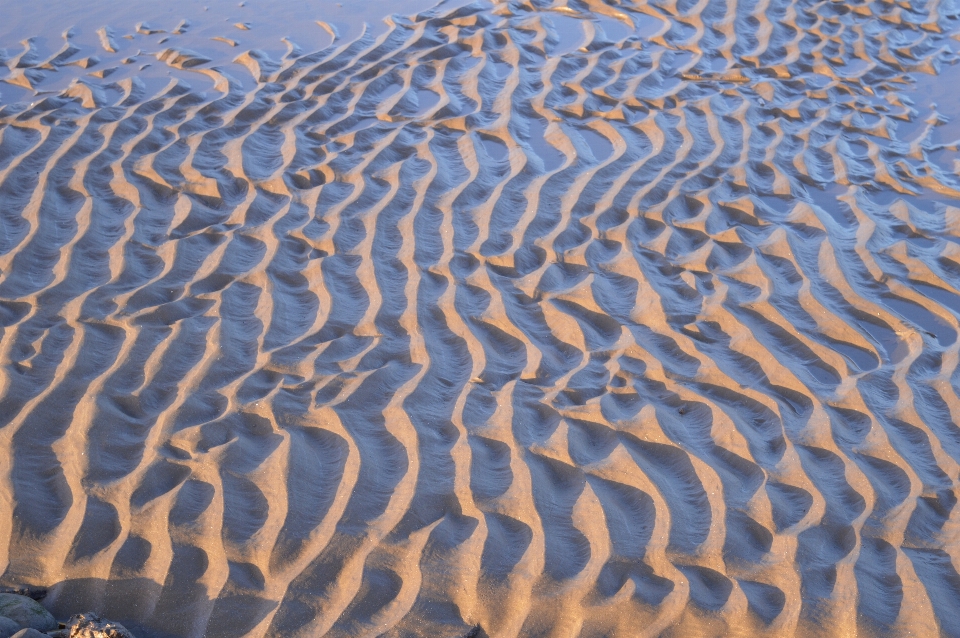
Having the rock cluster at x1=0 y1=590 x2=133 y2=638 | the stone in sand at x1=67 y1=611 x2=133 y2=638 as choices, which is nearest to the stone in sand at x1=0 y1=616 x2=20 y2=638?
the rock cluster at x1=0 y1=590 x2=133 y2=638

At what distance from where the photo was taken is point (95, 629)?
203cm

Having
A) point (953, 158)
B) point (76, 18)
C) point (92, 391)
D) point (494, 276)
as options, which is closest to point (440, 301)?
point (494, 276)

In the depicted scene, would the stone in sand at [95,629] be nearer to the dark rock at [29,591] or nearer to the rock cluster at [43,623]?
the rock cluster at [43,623]

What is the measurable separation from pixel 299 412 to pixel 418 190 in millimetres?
1549

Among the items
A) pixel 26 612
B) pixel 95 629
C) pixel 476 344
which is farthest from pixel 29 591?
Answer: pixel 476 344

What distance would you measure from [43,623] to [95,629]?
161 mm

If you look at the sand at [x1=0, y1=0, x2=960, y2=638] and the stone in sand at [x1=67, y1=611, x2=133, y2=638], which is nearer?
the stone in sand at [x1=67, y1=611, x2=133, y2=638]

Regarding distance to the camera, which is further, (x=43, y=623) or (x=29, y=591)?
(x=29, y=591)

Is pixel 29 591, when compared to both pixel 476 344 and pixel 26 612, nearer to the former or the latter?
pixel 26 612

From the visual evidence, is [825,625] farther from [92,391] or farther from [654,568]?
[92,391]

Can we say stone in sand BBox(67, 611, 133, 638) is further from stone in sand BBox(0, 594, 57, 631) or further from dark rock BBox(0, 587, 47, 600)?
dark rock BBox(0, 587, 47, 600)

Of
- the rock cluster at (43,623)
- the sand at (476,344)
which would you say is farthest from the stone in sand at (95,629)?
the sand at (476,344)

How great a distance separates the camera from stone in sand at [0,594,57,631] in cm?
205

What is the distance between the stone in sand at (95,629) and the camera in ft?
6.62
